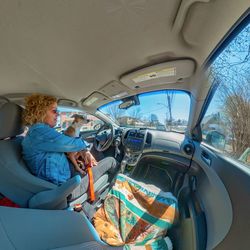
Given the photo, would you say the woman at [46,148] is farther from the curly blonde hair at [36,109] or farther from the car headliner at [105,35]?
the car headliner at [105,35]

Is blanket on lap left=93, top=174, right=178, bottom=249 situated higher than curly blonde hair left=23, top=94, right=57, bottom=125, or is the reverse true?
curly blonde hair left=23, top=94, right=57, bottom=125

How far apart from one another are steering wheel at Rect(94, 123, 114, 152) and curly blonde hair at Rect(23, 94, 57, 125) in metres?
1.15

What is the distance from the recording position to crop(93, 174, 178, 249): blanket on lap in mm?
1282

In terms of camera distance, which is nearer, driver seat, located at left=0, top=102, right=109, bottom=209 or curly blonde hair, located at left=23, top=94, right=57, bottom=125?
driver seat, located at left=0, top=102, right=109, bottom=209

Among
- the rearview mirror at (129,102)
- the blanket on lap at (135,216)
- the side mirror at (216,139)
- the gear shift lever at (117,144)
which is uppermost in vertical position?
the rearview mirror at (129,102)

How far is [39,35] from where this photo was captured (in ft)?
3.74

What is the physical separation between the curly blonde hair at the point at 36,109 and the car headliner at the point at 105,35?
241mm

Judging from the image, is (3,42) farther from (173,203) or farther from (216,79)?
(173,203)

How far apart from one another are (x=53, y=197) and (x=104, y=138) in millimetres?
1601

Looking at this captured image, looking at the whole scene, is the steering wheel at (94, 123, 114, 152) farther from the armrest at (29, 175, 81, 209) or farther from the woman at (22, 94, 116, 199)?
the armrest at (29, 175, 81, 209)

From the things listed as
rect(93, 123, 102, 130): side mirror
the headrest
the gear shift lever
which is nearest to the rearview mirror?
the gear shift lever

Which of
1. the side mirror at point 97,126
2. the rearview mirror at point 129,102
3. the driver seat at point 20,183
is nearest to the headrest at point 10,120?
the driver seat at point 20,183

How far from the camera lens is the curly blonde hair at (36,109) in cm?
164

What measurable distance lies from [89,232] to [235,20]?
4.63 feet
